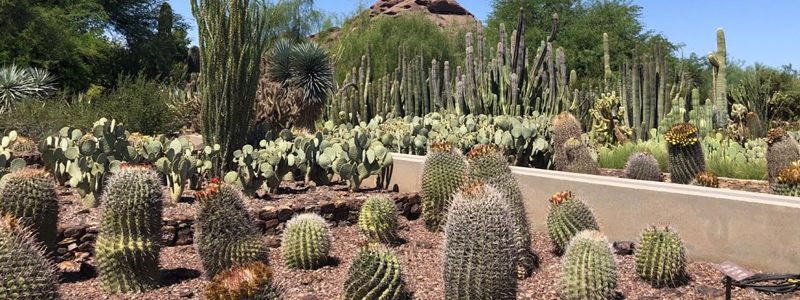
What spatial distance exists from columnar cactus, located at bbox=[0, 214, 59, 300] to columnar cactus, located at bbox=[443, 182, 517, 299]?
2.17 metres

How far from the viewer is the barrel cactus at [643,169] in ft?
23.0

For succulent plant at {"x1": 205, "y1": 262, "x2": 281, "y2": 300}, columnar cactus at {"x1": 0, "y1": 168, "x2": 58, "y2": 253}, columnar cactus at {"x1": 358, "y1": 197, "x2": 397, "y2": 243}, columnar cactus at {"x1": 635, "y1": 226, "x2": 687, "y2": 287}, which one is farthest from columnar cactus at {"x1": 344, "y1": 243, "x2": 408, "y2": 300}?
columnar cactus at {"x1": 0, "y1": 168, "x2": 58, "y2": 253}

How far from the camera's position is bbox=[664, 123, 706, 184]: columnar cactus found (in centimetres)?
652

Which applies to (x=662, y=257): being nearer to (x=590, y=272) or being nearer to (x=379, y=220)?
(x=590, y=272)

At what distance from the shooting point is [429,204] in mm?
5805

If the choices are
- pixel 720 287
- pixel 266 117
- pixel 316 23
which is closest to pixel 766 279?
pixel 720 287

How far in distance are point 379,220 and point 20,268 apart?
280 centimetres

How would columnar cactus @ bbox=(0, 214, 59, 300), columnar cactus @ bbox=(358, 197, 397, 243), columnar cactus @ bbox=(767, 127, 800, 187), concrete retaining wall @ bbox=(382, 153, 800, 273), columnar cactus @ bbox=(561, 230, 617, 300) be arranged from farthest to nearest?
columnar cactus @ bbox=(767, 127, 800, 187) → columnar cactus @ bbox=(358, 197, 397, 243) → concrete retaining wall @ bbox=(382, 153, 800, 273) → columnar cactus @ bbox=(561, 230, 617, 300) → columnar cactus @ bbox=(0, 214, 59, 300)

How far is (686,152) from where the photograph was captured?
259 inches

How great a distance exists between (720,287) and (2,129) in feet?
44.1

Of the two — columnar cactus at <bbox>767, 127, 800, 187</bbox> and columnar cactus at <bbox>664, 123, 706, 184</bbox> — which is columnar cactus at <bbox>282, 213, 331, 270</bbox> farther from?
columnar cactus at <bbox>767, 127, 800, 187</bbox>

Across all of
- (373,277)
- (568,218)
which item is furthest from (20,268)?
(568,218)

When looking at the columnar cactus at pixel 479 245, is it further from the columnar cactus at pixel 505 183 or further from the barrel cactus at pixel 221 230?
the barrel cactus at pixel 221 230

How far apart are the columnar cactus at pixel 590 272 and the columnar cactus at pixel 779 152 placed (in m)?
3.17
